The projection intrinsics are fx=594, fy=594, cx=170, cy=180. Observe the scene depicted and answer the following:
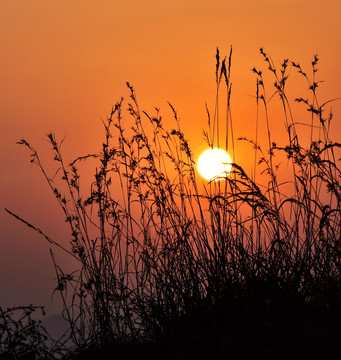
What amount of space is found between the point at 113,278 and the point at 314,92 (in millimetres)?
1836

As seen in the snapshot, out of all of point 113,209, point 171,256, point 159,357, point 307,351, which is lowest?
point 307,351

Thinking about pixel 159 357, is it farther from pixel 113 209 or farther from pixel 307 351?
pixel 113 209

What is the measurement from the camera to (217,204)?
3.93 m

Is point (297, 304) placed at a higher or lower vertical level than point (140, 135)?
lower

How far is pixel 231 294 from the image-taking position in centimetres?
334

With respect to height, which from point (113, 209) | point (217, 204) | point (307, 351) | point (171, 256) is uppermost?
point (113, 209)

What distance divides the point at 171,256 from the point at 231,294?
624mm

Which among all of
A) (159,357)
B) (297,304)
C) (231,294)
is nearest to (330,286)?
(297,304)

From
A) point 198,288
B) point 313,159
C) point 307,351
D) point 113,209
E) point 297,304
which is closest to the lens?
point 307,351

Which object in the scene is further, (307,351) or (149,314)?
(149,314)

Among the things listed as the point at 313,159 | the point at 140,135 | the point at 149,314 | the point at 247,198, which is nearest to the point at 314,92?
the point at 313,159

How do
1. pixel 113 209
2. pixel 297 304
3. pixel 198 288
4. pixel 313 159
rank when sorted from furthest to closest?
pixel 113 209
pixel 313 159
pixel 198 288
pixel 297 304

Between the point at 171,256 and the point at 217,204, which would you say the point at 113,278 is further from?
the point at 217,204

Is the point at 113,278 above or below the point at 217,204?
below
